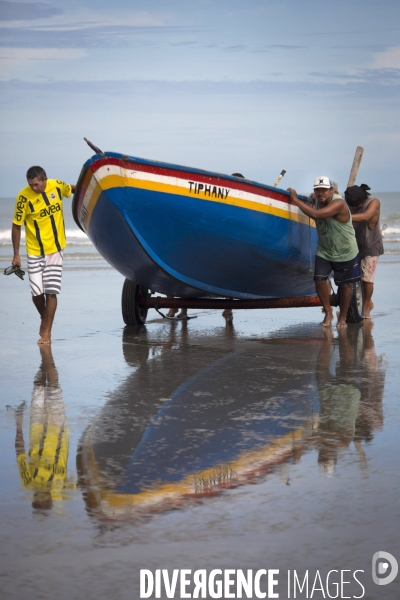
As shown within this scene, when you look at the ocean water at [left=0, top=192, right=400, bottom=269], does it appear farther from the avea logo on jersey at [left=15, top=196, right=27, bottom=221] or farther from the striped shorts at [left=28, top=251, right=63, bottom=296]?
the avea logo on jersey at [left=15, top=196, right=27, bottom=221]

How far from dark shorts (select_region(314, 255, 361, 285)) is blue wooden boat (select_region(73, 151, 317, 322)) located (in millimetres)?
363

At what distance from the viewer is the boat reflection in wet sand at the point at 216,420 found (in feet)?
13.5

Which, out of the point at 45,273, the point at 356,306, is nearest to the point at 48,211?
the point at 45,273

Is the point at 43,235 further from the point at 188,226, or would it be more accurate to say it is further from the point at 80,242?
the point at 80,242

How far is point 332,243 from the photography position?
31.7 feet

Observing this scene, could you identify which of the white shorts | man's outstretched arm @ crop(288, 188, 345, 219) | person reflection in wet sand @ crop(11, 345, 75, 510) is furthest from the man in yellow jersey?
the white shorts

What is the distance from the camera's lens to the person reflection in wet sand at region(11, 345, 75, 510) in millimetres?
4047

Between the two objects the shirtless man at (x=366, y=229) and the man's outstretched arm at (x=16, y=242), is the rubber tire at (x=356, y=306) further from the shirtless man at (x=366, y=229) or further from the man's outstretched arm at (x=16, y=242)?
the man's outstretched arm at (x=16, y=242)

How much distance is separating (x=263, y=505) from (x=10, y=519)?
0.99 meters

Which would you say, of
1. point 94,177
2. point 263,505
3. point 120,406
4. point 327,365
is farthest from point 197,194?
point 263,505

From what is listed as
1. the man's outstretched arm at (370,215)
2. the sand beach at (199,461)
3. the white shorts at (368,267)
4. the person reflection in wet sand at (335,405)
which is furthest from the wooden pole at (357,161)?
the person reflection in wet sand at (335,405)

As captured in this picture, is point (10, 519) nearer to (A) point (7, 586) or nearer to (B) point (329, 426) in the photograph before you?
(A) point (7, 586)

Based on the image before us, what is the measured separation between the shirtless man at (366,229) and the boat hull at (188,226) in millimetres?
635

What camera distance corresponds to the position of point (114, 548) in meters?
3.29
